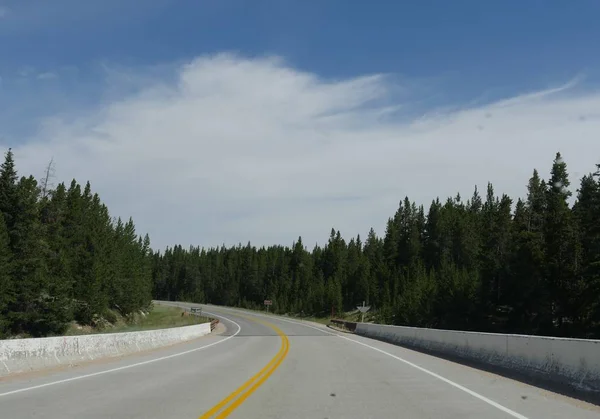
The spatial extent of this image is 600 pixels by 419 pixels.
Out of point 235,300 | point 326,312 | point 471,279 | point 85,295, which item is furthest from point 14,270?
point 235,300

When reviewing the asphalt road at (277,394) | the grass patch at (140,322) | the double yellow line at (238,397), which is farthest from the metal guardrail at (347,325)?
the double yellow line at (238,397)

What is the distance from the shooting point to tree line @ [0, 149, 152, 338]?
59.6 metres

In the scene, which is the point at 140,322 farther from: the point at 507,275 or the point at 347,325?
the point at 507,275

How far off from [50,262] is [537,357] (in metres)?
65.0

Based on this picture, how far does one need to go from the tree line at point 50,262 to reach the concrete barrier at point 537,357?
42.2 metres

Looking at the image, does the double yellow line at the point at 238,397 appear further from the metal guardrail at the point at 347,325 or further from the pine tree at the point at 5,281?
the pine tree at the point at 5,281

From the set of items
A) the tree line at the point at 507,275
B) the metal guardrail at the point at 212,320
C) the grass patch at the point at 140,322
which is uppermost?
the tree line at the point at 507,275

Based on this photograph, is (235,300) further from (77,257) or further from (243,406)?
(243,406)

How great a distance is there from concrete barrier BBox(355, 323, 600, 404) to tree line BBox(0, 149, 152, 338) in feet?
139

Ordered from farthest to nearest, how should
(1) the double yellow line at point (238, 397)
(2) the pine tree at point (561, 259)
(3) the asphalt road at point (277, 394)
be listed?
(2) the pine tree at point (561, 259), (3) the asphalt road at point (277, 394), (1) the double yellow line at point (238, 397)

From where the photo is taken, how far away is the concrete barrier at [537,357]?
40.7 feet

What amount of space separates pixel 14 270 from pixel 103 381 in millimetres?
50088

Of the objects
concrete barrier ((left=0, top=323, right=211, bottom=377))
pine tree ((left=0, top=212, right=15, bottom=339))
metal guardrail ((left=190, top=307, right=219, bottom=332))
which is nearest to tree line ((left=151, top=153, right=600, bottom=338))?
metal guardrail ((left=190, top=307, right=219, bottom=332))

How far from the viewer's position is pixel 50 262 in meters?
69.7
